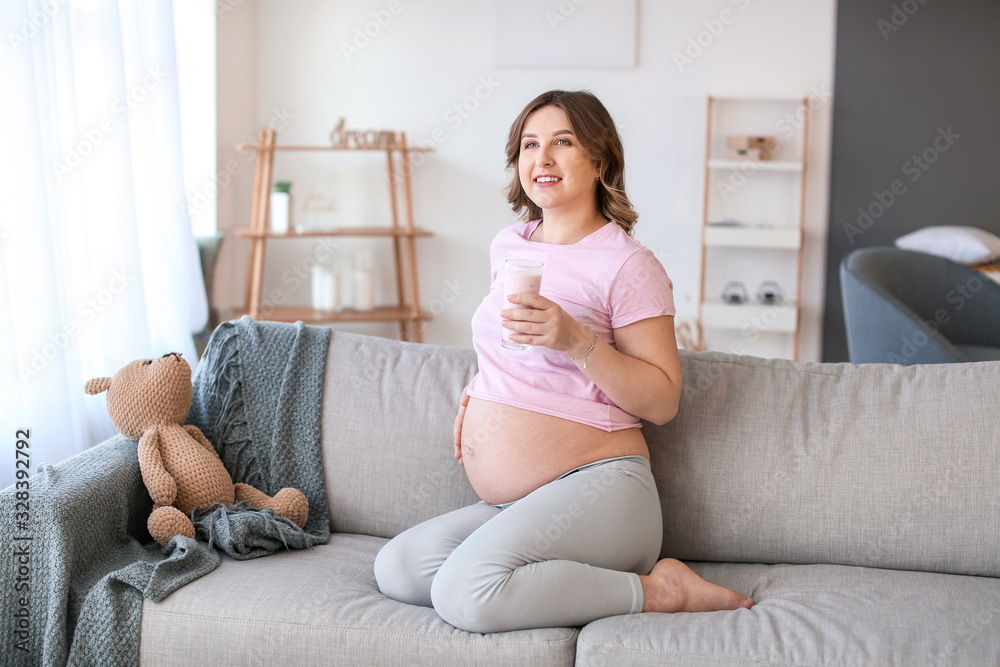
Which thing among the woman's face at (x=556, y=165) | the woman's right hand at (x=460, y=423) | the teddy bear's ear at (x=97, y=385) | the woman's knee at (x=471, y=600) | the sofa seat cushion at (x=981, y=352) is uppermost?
the woman's face at (x=556, y=165)

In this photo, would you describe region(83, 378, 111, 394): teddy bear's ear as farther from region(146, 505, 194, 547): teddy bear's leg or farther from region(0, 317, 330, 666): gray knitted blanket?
region(146, 505, 194, 547): teddy bear's leg

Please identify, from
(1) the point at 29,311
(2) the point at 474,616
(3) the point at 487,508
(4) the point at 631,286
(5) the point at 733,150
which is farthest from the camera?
(5) the point at 733,150

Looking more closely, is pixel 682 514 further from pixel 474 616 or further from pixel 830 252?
pixel 830 252

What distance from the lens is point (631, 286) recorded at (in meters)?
1.53

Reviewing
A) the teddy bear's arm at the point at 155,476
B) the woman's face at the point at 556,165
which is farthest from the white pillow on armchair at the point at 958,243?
the teddy bear's arm at the point at 155,476

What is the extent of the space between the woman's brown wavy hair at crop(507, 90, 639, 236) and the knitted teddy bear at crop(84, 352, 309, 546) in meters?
0.82

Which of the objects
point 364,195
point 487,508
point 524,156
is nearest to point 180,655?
point 487,508

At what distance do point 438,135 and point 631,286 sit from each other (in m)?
3.05

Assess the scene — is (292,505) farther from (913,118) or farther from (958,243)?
(913,118)

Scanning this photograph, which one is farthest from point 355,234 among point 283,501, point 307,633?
point 307,633

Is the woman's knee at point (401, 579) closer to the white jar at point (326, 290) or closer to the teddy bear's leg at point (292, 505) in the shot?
the teddy bear's leg at point (292, 505)

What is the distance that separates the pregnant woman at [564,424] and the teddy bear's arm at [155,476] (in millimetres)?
430

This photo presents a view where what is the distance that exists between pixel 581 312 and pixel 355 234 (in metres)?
2.70

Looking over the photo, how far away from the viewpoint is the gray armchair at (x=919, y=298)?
9.69 ft
